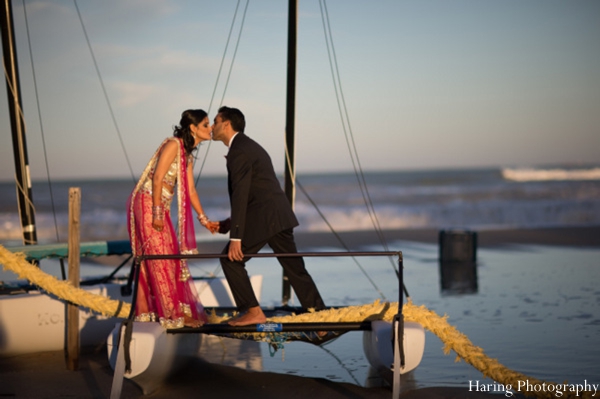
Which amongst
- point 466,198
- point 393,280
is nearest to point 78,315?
point 393,280

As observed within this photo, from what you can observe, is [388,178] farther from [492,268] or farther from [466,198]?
[492,268]

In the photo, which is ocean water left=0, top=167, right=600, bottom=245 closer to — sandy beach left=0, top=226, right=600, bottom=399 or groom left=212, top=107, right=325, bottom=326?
sandy beach left=0, top=226, right=600, bottom=399

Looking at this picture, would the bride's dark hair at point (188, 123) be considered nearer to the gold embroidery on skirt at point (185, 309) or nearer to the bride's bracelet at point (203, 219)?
the bride's bracelet at point (203, 219)

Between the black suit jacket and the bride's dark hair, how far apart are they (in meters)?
0.54

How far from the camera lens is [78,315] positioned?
316 inches

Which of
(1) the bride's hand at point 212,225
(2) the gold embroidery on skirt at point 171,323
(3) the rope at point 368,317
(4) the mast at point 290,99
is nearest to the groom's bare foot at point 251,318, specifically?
(3) the rope at point 368,317

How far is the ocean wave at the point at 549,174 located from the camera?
193 feet

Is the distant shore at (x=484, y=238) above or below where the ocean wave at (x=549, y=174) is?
below

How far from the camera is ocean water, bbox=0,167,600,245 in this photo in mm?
28031

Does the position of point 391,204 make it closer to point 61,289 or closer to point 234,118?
point 61,289

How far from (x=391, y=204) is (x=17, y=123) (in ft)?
87.3

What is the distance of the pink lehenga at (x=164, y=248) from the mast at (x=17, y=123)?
3.63 meters

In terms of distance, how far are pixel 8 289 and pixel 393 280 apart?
19.8ft

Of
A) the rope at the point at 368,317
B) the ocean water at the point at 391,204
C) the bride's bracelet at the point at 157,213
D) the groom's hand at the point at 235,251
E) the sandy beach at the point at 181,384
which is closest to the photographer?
the rope at the point at 368,317
